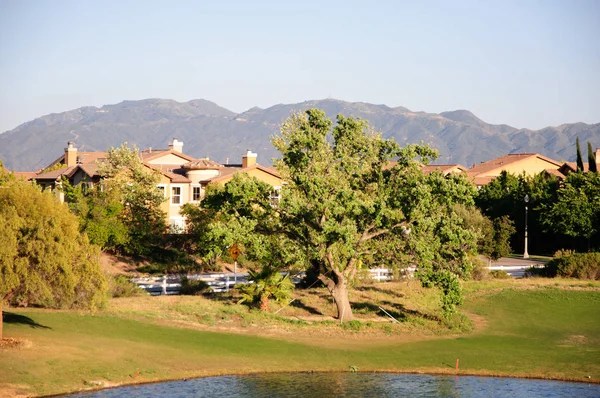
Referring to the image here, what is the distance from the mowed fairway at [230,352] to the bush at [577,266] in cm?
1152

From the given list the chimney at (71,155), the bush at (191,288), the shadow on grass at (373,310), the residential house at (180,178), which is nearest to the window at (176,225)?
the residential house at (180,178)

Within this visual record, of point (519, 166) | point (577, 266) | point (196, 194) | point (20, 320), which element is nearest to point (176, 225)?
point (196, 194)

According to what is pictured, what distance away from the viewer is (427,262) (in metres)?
39.8

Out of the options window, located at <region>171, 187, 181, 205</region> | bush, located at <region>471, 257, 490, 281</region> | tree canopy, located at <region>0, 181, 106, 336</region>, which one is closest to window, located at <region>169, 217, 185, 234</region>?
window, located at <region>171, 187, 181, 205</region>

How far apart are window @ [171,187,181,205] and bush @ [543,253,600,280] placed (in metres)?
33.8

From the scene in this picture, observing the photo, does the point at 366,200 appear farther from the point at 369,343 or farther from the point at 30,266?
the point at 30,266

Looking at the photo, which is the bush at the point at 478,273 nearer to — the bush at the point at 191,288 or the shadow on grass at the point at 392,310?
the shadow on grass at the point at 392,310

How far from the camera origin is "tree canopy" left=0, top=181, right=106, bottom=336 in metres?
31.3

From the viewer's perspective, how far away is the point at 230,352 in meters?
35.7

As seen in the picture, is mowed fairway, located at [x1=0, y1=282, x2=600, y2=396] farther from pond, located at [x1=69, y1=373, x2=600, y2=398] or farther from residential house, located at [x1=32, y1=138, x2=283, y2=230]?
residential house, located at [x1=32, y1=138, x2=283, y2=230]

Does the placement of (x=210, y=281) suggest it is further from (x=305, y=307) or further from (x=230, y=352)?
(x=230, y=352)

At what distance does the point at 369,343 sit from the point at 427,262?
458cm

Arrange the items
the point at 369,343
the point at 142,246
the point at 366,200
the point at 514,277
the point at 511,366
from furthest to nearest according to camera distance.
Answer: the point at 142,246 → the point at 514,277 → the point at 366,200 → the point at 369,343 → the point at 511,366

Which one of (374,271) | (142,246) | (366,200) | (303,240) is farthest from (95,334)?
(142,246)
